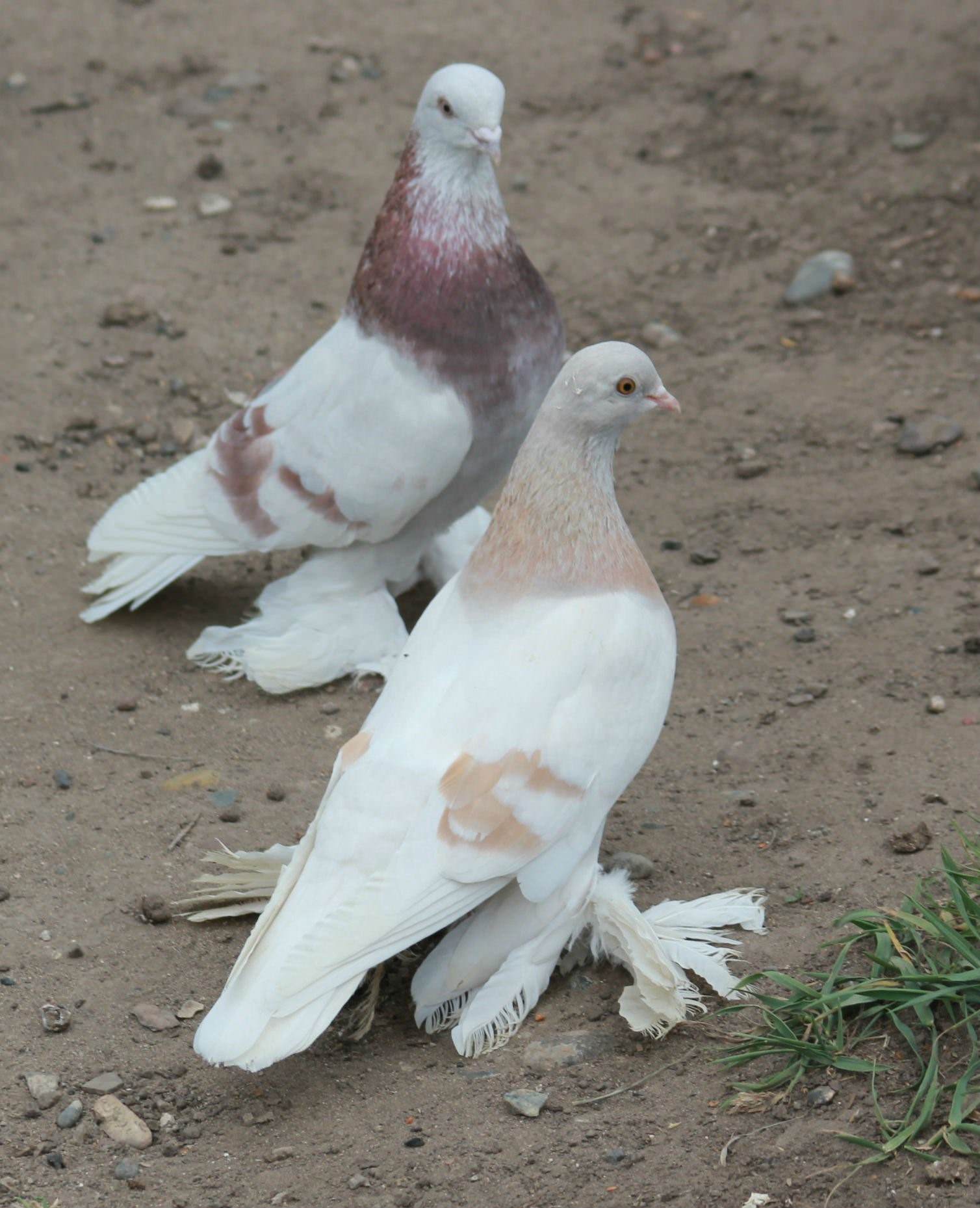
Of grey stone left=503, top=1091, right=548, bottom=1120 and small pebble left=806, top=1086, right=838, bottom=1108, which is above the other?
small pebble left=806, top=1086, right=838, bottom=1108

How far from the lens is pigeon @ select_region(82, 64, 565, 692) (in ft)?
15.3

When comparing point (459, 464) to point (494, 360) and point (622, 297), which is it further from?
point (622, 297)

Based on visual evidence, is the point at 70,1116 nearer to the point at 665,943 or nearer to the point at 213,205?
the point at 665,943

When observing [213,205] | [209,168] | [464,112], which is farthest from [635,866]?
[209,168]

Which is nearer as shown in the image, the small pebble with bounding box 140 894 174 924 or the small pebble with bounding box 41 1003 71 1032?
the small pebble with bounding box 41 1003 71 1032

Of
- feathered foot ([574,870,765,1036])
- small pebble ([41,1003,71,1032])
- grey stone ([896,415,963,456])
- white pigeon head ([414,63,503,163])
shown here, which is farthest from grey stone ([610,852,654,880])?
grey stone ([896,415,963,456])

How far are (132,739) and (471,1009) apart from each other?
5.39 ft

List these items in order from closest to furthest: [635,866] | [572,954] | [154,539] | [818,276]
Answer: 1. [572,954]
2. [635,866]
3. [154,539]
4. [818,276]

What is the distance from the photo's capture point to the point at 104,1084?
3393 millimetres

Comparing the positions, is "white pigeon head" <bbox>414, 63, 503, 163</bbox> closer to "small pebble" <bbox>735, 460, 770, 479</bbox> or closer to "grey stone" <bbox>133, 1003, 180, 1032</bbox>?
"small pebble" <bbox>735, 460, 770, 479</bbox>

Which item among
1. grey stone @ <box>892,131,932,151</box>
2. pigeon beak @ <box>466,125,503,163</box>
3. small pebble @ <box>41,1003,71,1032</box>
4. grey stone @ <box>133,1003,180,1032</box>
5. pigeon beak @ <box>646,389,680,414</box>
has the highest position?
pigeon beak @ <box>466,125,503,163</box>

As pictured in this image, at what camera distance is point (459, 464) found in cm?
478

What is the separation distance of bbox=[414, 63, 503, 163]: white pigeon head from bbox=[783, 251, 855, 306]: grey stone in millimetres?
2611

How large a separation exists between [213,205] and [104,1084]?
197 inches
